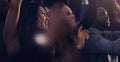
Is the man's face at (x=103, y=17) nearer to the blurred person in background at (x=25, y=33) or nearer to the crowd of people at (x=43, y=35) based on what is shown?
the crowd of people at (x=43, y=35)

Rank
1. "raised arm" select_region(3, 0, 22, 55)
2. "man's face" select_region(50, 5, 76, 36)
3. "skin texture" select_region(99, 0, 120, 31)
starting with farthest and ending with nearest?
"skin texture" select_region(99, 0, 120, 31) < "man's face" select_region(50, 5, 76, 36) < "raised arm" select_region(3, 0, 22, 55)

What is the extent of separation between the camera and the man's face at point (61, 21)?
2.38m

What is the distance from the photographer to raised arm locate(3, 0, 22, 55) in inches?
89.0

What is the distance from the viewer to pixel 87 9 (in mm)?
3371

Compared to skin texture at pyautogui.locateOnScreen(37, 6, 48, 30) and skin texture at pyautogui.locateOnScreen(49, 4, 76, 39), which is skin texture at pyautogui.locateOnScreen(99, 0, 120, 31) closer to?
skin texture at pyautogui.locateOnScreen(49, 4, 76, 39)

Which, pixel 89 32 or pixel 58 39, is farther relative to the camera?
pixel 89 32

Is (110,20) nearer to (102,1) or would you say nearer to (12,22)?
(102,1)

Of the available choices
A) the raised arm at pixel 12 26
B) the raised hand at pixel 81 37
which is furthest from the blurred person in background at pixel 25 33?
the raised hand at pixel 81 37

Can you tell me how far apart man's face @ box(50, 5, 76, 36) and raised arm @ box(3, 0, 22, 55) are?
282 millimetres

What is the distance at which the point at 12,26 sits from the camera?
89.2 inches

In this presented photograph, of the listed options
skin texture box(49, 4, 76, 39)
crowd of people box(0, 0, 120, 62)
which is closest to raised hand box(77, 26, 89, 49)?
crowd of people box(0, 0, 120, 62)

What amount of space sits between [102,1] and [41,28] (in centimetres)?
145

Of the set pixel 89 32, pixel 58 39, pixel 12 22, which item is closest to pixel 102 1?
pixel 89 32

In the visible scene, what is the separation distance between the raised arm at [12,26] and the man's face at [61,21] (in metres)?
0.28
